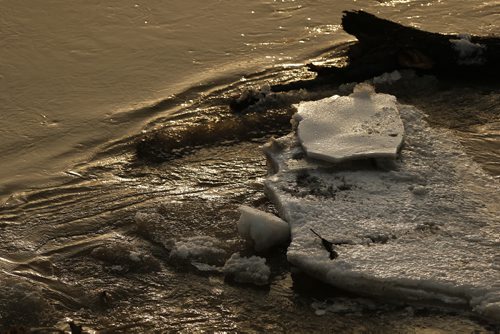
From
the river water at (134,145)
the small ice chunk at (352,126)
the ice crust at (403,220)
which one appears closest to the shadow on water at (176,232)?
the river water at (134,145)

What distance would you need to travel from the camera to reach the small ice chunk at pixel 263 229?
14.2 ft

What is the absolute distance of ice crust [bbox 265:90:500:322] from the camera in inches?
156

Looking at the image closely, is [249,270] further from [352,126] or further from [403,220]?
[352,126]

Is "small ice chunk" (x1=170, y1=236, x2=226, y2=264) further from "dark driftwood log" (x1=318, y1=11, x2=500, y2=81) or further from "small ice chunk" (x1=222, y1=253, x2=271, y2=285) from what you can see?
"dark driftwood log" (x1=318, y1=11, x2=500, y2=81)

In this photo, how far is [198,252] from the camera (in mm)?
4336

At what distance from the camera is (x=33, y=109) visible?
5.64 m

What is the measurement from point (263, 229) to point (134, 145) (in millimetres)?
1354

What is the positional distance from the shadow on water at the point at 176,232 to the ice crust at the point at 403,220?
114 mm

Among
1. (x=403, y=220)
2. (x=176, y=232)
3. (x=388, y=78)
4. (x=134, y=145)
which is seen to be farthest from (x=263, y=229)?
(x=388, y=78)

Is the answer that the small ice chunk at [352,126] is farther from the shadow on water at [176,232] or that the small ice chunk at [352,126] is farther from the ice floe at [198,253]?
the ice floe at [198,253]

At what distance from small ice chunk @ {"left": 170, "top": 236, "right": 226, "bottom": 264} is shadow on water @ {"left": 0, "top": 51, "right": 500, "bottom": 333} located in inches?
1.9

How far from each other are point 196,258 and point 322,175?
831 mm

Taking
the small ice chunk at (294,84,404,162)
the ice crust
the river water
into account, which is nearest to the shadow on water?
the river water

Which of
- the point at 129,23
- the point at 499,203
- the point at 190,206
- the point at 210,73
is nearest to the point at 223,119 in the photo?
the point at 210,73
